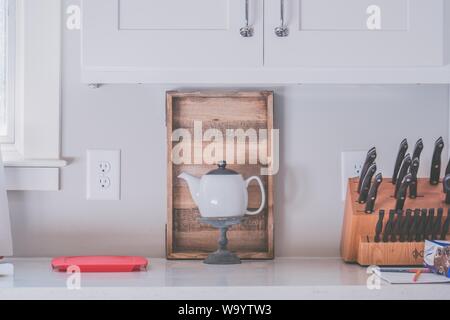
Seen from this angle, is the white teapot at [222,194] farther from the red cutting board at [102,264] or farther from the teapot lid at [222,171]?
the red cutting board at [102,264]

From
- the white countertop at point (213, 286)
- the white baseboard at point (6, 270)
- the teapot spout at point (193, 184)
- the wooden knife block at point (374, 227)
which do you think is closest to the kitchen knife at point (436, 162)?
the wooden knife block at point (374, 227)

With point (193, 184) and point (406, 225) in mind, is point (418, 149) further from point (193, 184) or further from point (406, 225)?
point (193, 184)

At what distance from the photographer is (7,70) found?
2109 millimetres

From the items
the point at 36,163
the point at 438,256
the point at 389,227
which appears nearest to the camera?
the point at 438,256

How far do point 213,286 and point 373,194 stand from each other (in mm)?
532

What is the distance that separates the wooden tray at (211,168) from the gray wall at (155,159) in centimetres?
5

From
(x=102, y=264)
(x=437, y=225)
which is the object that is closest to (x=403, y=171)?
(x=437, y=225)

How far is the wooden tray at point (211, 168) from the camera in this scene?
6.77 ft

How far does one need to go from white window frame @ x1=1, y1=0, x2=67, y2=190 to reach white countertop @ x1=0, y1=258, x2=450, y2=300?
14.0 inches

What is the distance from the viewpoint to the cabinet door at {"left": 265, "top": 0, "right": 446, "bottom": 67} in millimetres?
1766

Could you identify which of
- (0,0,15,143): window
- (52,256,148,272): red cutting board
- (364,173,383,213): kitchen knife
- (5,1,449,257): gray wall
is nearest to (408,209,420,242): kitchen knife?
(364,173,383,213): kitchen knife

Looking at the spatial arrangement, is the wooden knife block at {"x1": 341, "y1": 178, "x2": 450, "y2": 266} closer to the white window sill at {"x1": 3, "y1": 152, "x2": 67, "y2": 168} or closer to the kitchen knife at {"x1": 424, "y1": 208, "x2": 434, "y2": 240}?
the kitchen knife at {"x1": 424, "y1": 208, "x2": 434, "y2": 240}

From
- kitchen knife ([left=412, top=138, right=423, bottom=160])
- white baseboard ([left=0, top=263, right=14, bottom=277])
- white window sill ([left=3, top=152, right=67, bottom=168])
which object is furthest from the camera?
white window sill ([left=3, top=152, right=67, bottom=168])

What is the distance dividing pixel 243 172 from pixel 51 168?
0.54 meters
